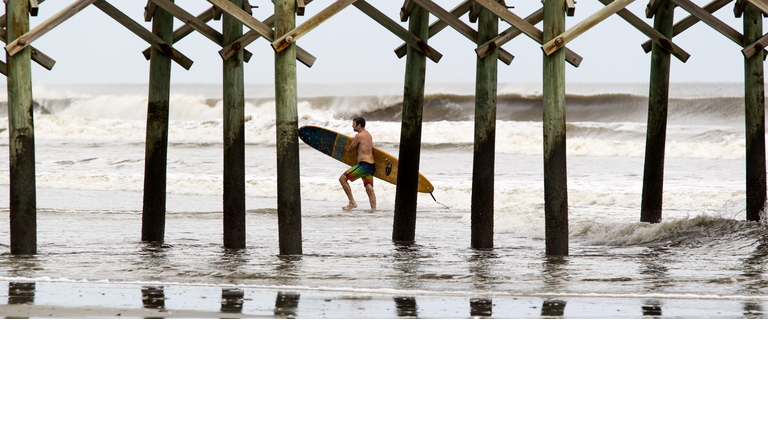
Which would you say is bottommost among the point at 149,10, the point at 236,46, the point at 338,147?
the point at 338,147

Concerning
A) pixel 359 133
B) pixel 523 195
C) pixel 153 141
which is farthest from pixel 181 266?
pixel 523 195

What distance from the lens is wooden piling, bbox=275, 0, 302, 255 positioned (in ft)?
20.8

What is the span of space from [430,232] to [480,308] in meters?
4.90

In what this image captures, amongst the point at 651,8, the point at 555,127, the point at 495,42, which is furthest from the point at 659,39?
the point at 555,127

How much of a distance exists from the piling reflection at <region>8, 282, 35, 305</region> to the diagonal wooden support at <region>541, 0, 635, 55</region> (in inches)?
167

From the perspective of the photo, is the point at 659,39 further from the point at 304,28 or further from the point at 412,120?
the point at 304,28

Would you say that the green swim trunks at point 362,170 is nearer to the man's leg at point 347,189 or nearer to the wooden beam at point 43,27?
the man's leg at point 347,189

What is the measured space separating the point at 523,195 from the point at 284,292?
36.3ft

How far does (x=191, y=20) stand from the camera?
6820 millimetres

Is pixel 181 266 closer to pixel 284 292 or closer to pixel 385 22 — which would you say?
pixel 284 292

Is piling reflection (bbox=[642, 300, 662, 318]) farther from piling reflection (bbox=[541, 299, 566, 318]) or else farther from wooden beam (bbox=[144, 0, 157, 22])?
wooden beam (bbox=[144, 0, 157, 22])

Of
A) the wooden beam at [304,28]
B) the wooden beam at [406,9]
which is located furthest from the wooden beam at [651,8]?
the wooden beam at [304,28]

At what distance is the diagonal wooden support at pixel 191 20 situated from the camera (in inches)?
264

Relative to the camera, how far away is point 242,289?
5.42 m
